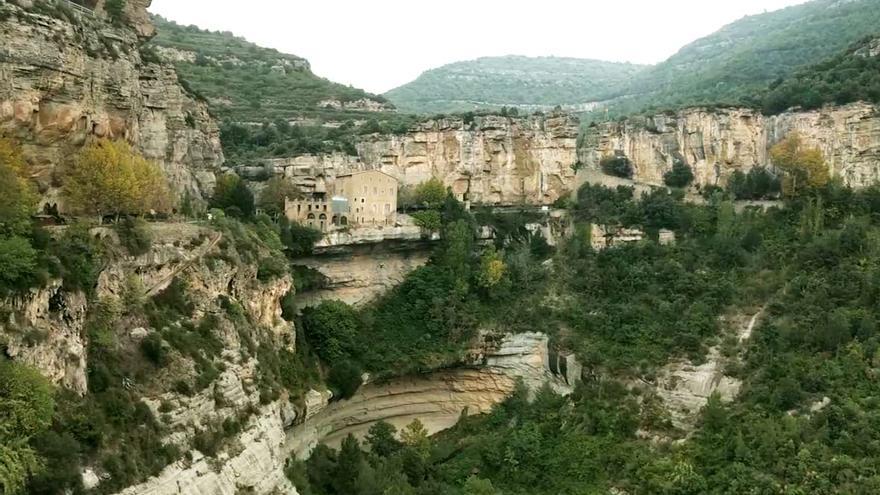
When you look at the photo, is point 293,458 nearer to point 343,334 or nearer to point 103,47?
point 343,334

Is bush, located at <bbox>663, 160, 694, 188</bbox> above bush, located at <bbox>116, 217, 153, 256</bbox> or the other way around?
the other way around

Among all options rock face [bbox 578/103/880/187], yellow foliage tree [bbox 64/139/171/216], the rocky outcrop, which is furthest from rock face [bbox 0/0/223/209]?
rock face [bbox 578/103/880/187]

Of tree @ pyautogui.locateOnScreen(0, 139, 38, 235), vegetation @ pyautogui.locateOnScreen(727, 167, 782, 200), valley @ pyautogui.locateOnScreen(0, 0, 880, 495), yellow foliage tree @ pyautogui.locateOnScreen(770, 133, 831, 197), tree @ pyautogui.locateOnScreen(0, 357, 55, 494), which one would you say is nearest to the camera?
tree @ pyautogui.locateOnScreen(0, 357, 55, 494)

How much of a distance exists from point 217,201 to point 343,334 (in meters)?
8.40

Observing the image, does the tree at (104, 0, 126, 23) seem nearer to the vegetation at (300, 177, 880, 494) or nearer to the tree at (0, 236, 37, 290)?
the tree at (0, 236, 37, 290)

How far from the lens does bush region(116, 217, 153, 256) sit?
993 inches

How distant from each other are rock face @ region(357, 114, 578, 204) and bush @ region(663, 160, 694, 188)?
219 inches

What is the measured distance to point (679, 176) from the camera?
47.9 metres

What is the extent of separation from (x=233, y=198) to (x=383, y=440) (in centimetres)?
1282

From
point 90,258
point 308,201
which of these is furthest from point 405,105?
point 90,258

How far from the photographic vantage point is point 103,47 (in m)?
27.0

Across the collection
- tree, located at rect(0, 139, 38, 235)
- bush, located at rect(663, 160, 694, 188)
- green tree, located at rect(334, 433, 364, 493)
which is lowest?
green tree, located at rect(334, 433, 364, 493)

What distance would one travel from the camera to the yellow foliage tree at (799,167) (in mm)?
43125

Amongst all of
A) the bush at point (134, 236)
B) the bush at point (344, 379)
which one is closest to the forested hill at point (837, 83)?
the bush at point (344, 379)
